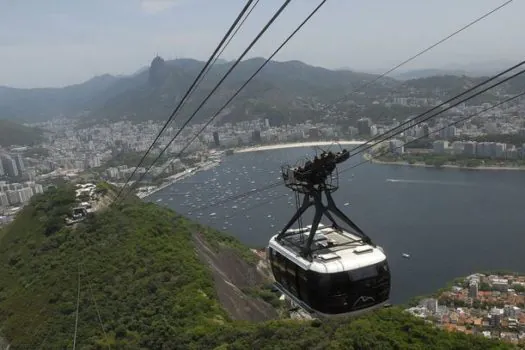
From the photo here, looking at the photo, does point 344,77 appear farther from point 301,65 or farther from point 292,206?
point 292,206

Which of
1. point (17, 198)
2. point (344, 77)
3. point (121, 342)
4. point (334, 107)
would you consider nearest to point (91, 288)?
point (121, 342)

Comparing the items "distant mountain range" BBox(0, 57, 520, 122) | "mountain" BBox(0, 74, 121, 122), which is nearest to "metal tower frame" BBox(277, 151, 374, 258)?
"distant mountain range" BBox(0, 57, 520, 122)

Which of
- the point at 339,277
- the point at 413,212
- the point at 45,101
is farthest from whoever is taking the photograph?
the point at 45,101

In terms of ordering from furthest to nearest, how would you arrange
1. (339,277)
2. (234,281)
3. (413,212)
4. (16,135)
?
(16,135) → (413,212) → (234,281) → (339,277)

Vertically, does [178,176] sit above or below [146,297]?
below

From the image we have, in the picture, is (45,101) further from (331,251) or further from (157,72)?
(331,251)

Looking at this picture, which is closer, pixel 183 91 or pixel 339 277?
pixel 339 277

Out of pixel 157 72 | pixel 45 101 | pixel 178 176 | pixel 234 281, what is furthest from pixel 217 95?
pixel 45 101
